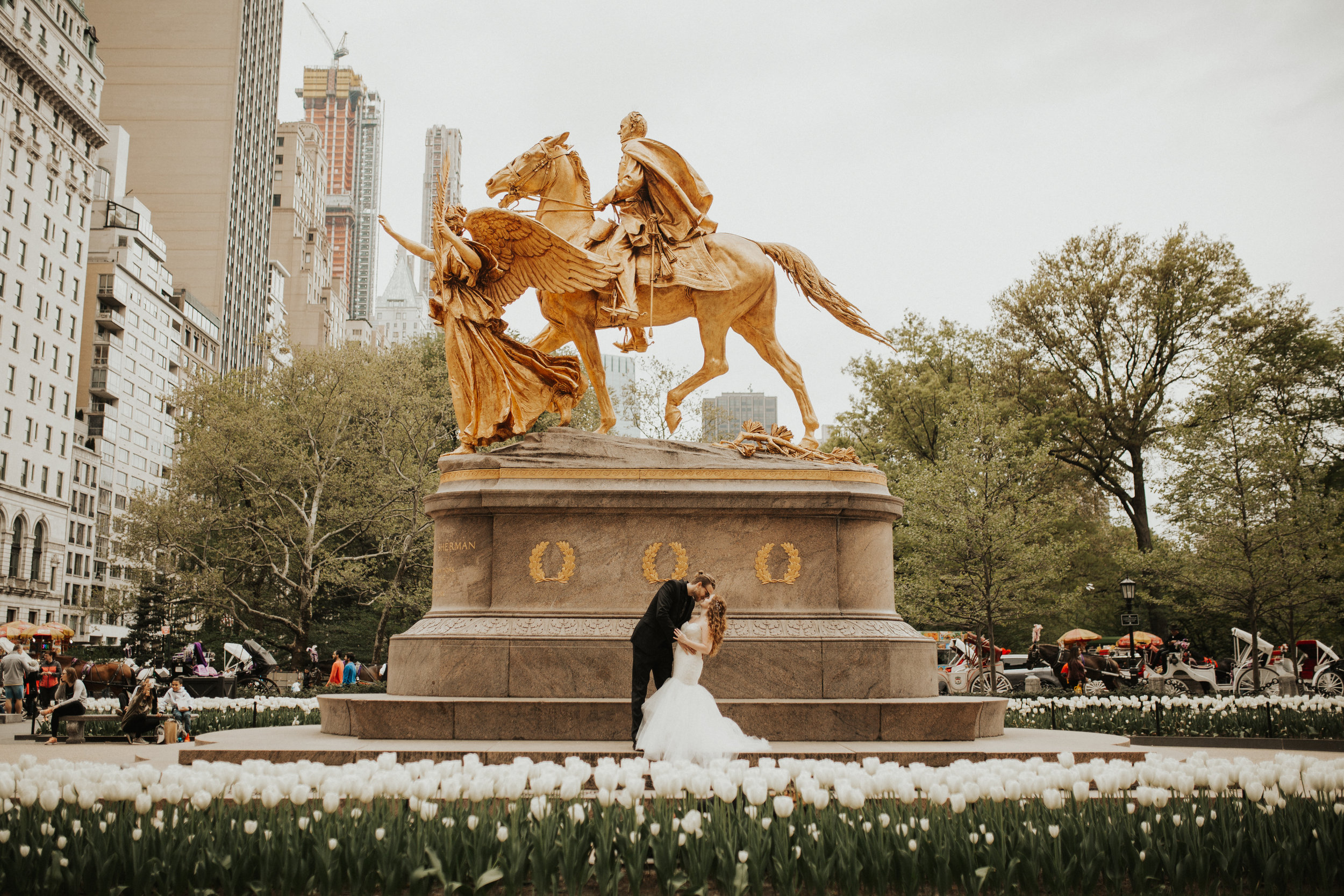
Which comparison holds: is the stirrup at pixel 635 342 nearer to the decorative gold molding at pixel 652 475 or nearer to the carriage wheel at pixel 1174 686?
the decorative gold molding at pixel 652 475

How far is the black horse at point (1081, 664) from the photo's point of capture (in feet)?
76.5

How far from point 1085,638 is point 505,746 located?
30508mm

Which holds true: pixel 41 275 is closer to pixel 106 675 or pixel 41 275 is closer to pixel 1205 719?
pixel 106 675

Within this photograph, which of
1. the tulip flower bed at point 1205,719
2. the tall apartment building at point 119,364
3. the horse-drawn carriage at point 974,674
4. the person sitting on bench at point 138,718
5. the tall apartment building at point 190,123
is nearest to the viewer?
the person sitting on bench at point 138,718

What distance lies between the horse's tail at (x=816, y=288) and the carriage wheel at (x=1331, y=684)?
1470 cm

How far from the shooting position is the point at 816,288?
13148 millimetres

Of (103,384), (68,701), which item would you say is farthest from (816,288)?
(103,384)

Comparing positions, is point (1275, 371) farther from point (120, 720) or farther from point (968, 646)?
point (120, 720)

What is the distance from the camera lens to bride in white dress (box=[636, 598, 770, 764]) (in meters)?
8.41

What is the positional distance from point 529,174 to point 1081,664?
16921 mm

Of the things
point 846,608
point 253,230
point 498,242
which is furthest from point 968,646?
point 253,230

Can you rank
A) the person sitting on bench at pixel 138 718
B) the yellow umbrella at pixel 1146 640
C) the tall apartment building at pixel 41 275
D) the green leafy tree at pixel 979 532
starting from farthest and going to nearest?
the tall apartment building at pixel 41 275
the yellow umbrella at pixel 1146 640
the green leafy tree at pixel 979 532
the person sitting on bench at pixel 138 718

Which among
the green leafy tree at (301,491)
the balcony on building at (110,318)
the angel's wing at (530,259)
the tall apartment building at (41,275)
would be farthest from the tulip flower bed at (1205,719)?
the balcony on building at (110,318)

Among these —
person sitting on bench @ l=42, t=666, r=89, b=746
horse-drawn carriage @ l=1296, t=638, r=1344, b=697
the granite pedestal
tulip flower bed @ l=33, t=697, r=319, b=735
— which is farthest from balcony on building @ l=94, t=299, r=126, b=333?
the granite pedestal
